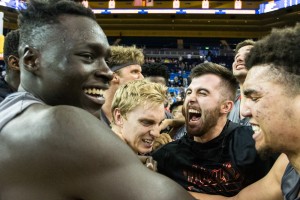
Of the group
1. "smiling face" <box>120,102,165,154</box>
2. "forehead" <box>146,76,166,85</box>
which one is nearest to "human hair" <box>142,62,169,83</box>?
"forehead" <box>146,76,166,85</box>

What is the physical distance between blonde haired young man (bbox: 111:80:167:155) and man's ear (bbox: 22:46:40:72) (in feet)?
3.71

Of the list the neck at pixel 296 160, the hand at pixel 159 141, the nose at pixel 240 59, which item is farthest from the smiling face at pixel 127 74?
the neck at pixel 296 160

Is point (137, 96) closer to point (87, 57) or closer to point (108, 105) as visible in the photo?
point (108, 105)

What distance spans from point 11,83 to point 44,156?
6.42ft

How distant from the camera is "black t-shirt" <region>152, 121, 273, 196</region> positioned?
7.25ft

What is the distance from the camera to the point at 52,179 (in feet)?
3.58

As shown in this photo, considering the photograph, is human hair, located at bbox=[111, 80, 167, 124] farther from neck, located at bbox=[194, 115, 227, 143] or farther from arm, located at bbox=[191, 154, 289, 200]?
arm, located at bbox=[191, 154, 289, 200]

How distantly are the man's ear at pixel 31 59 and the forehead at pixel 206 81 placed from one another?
1368mm

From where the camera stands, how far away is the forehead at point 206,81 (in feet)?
8.29

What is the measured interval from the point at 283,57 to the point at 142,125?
1.06 metres

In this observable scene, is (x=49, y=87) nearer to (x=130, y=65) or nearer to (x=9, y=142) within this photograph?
(x=9, y=142)

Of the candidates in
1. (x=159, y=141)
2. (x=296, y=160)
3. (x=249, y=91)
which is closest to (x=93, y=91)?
(x=249, y=91)

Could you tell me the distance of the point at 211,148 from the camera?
2357mm

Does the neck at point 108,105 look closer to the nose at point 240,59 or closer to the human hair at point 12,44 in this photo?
the human hair at point 12,44
